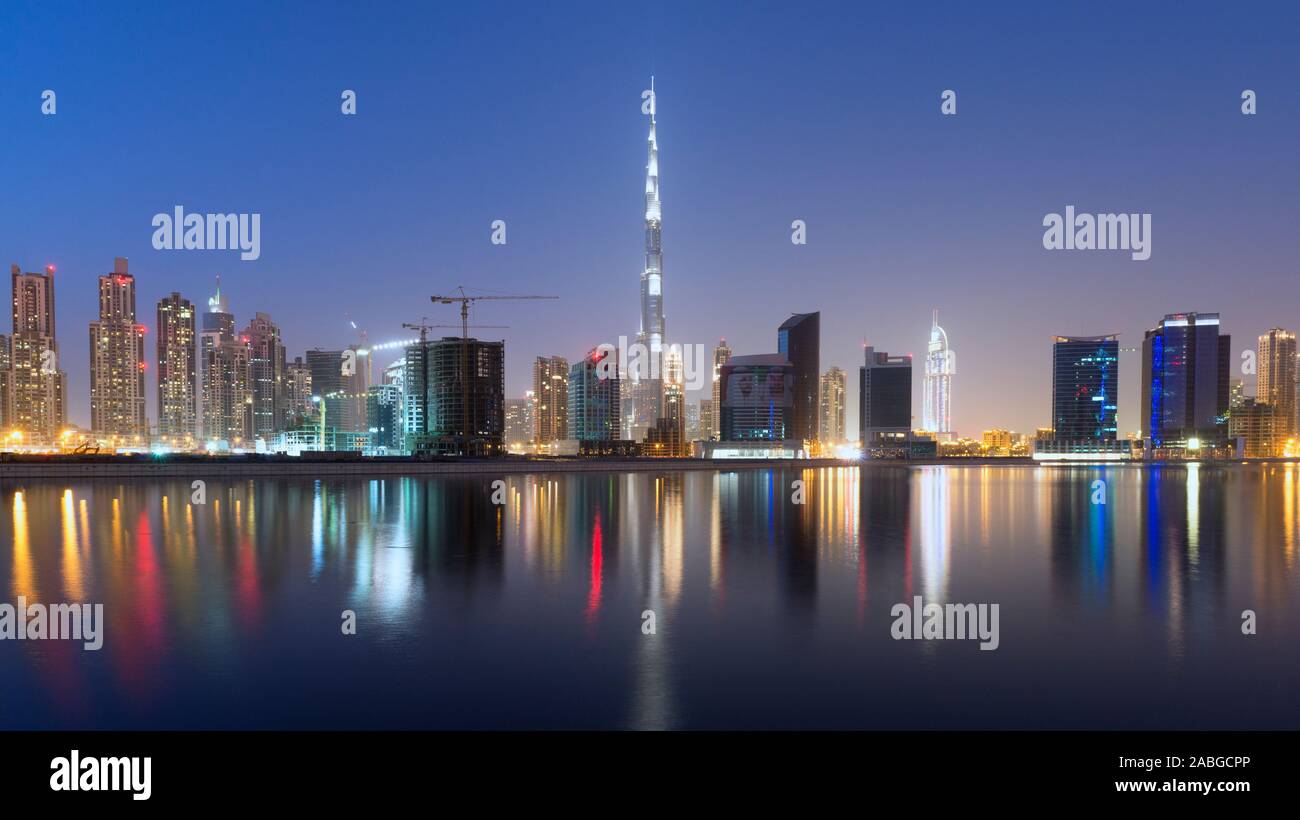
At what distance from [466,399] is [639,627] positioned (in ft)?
533

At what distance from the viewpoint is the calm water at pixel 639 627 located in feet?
41.3

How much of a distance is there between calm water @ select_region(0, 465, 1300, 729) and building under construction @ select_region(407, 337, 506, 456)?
134162 millimetres

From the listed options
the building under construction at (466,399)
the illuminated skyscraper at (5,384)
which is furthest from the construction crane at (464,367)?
the illuminated skyscraper at (5,384)

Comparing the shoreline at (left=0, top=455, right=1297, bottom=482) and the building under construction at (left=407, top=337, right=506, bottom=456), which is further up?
the building under construction at (left=407, top=337, right=506, bottom=456)

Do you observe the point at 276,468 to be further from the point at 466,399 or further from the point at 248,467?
the point at 466,399

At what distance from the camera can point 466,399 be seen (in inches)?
6850

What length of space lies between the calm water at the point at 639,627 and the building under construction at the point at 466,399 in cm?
13416

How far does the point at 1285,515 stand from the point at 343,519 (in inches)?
2444

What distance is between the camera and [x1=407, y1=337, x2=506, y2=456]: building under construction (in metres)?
173
